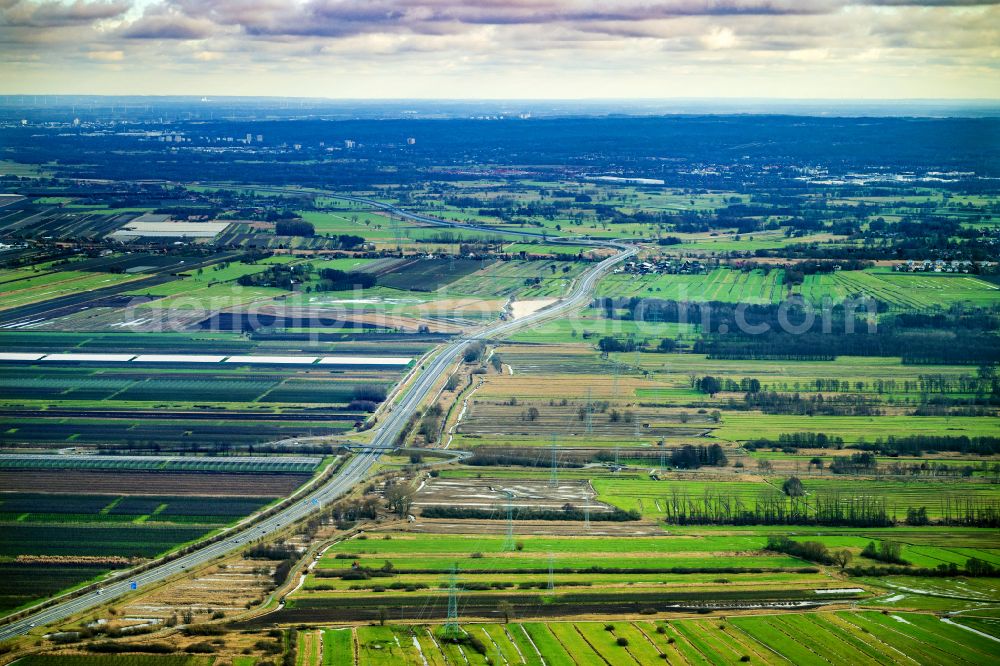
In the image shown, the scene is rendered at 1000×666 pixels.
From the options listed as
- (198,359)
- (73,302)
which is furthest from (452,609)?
(73,302)

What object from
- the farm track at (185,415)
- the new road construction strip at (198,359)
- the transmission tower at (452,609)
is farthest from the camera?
the new road construction strip at (198,359)

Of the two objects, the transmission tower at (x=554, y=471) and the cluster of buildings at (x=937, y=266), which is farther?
the cluster of buildings at (x=937, y=266)

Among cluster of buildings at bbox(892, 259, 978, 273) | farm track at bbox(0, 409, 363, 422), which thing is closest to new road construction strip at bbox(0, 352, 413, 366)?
farm track at bbox(0, 409, 363, 422)

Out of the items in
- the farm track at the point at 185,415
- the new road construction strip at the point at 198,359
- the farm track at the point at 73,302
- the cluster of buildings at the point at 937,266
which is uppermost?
the cluster of buildings at the point at 937,266

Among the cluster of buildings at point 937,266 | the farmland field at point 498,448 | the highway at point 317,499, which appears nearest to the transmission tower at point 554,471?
the farmland field at point 498,448

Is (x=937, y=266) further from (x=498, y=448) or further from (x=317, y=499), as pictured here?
(x=317, y=499)

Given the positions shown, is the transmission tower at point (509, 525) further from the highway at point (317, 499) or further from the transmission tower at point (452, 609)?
the highway at point (317, 499)

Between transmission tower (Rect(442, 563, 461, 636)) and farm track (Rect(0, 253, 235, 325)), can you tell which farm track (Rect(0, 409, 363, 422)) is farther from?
farm track (Rect(0, 253, 235, 325))
